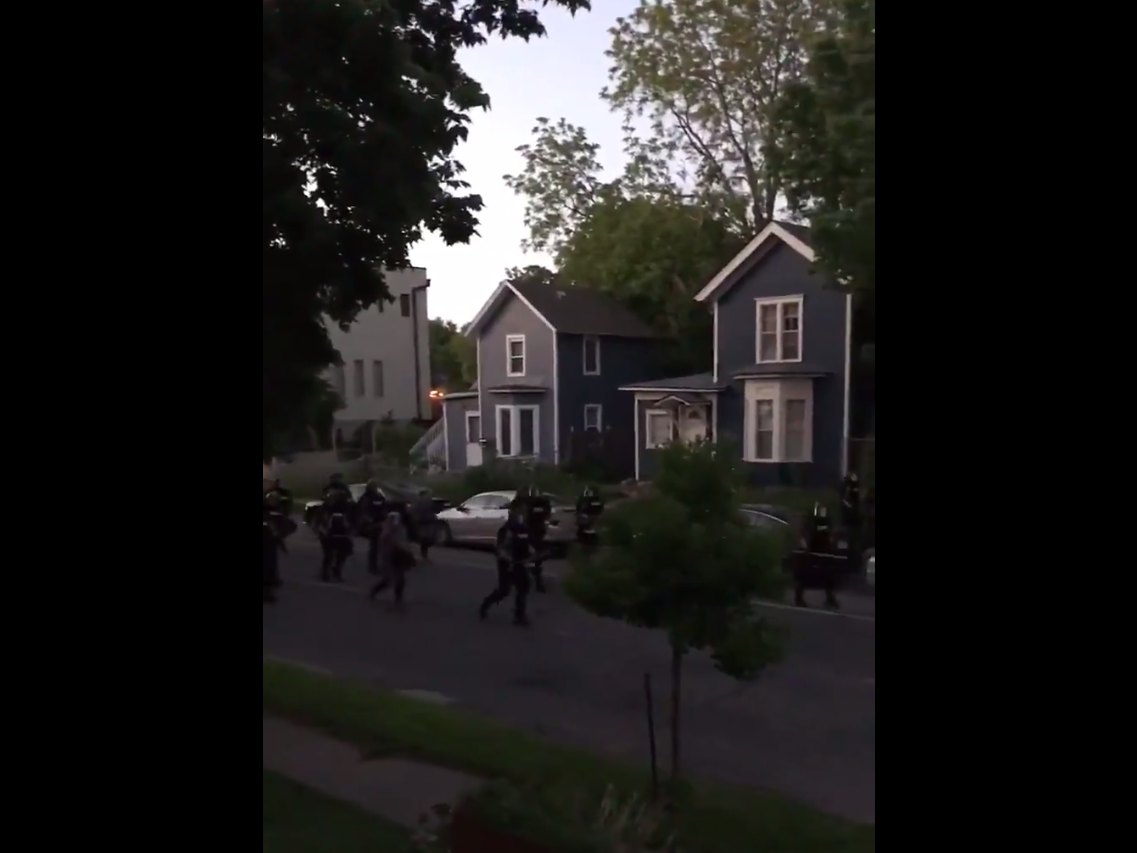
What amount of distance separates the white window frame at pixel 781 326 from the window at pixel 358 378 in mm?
1002

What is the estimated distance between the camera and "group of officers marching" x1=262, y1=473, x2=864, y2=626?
1852mm

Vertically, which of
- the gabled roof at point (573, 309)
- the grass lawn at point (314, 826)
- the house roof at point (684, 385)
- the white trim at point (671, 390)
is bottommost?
the grass lawn at point (314, 826)

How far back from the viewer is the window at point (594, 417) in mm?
2064

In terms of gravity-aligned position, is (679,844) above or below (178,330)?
below

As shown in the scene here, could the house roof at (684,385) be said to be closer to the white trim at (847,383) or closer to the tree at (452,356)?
the white trim at (847,383)

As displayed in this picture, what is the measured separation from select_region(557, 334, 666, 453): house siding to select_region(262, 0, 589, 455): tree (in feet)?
1.60

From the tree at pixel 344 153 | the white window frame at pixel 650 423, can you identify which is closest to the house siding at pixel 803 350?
the white window frame at pixel 650 423

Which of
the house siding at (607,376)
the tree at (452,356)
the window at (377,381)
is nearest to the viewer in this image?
the house siding at (607,376)

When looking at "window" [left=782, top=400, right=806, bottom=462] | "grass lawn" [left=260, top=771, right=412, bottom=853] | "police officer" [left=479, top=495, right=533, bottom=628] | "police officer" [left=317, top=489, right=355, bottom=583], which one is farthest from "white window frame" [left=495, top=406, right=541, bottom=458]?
"grass lawn" [left=260, top=771, right=412, bottom=853]

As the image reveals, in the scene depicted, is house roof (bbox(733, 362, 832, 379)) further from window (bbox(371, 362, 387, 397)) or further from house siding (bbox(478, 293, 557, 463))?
window (bbox(371, 362, 387, 397))
